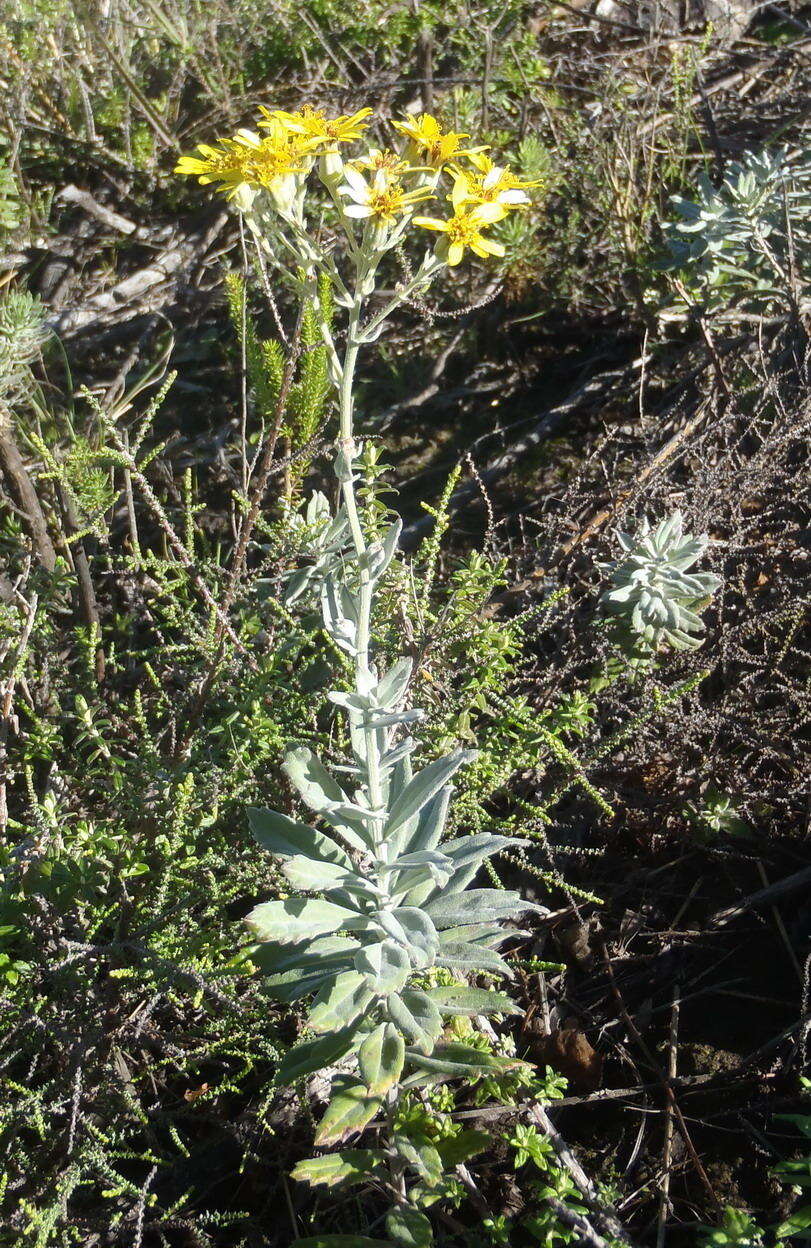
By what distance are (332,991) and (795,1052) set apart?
1.04 metres

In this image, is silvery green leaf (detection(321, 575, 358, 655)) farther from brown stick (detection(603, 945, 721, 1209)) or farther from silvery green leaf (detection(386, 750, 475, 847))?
brown stick (detection(603, 945, 721, 1209))

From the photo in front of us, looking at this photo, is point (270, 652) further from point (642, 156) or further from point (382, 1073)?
point (642, 156)

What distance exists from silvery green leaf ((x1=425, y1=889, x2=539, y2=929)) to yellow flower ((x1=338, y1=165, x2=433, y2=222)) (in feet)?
3.73

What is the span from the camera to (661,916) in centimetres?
237

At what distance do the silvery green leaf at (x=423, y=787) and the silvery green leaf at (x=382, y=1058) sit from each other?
35 cm

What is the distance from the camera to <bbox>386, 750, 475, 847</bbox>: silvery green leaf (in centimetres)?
161

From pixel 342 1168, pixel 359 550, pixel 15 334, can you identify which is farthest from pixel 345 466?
pixel 15 334

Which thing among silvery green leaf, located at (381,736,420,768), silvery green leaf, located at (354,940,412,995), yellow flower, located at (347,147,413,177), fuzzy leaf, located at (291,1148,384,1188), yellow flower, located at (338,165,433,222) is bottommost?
fuzzy leaf, located at (291,1148,384,1188)

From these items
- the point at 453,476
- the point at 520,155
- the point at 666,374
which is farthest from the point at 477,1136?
the point at 520,155

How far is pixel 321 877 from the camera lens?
63.6 inches

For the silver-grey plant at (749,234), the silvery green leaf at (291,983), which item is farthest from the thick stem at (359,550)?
the silver-grey plant at (749,234)

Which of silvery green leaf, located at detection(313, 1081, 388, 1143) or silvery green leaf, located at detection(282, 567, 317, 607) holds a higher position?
silvery green leaf, located at detection(282, 567, 317, 607)

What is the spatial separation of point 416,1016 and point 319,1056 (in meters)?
0.18

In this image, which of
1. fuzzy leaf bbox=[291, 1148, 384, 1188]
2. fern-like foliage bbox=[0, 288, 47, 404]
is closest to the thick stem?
fuzzy leaf bbox=[291, 1148, 384, 1188]
